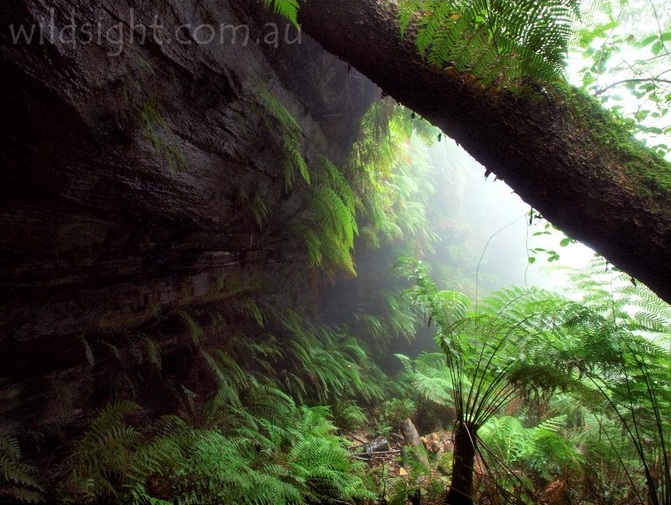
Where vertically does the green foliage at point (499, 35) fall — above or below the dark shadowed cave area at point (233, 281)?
above

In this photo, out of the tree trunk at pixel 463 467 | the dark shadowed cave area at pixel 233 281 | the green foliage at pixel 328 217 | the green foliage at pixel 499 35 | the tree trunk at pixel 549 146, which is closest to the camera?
the green foliage at pixel 499 35

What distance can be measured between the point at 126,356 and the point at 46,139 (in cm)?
172

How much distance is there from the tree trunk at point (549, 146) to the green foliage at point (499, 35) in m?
0.16

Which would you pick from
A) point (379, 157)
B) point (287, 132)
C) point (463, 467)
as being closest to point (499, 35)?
point (287, 132)

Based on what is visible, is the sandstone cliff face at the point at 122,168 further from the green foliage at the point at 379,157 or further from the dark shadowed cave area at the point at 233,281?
the green foliage at the point at 379,157

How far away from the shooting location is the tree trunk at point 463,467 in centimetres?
240

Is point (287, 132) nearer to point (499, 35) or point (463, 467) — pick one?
point (499, 35)

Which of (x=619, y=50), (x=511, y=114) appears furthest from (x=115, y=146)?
(x=619, y=50)

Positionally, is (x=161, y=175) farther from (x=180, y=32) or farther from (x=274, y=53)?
(x=274, y=53)

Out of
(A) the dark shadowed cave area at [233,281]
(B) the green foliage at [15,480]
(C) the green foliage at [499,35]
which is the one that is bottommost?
(B) the green foliage at [15,480]

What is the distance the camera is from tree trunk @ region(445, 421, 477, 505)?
2396 mm

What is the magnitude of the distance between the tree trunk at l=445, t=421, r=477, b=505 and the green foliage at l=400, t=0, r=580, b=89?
7.46 feet

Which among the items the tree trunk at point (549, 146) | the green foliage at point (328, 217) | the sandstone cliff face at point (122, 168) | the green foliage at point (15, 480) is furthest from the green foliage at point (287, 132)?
the green foliage at point (15, 480)

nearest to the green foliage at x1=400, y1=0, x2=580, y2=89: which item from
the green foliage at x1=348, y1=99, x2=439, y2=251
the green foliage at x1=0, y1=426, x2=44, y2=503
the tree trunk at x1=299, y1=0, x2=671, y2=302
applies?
the tree trunk at x1=299, y1=0, x2=671, y2=302
